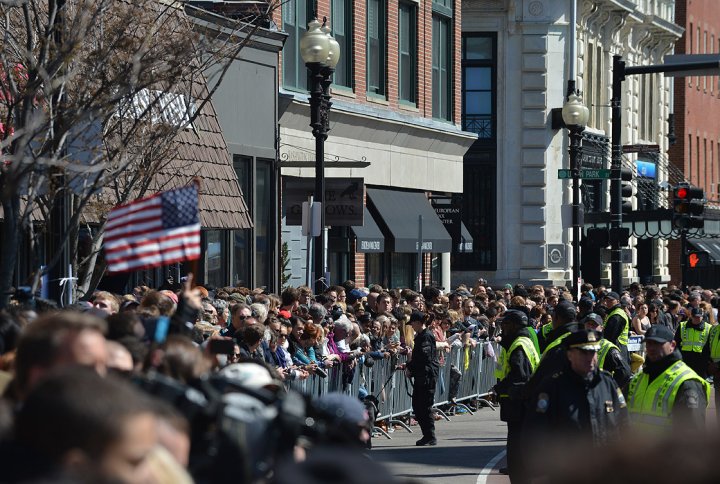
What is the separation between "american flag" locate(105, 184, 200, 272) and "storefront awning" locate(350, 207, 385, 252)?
22.1 meters

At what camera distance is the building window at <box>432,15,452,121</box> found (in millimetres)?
36281

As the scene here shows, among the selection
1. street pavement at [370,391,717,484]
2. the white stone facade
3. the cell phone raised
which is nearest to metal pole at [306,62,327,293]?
street pavement at [370,391,717,484]

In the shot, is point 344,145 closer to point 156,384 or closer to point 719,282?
point 156,384

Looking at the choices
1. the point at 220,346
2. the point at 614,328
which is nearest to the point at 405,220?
the point at 614,328

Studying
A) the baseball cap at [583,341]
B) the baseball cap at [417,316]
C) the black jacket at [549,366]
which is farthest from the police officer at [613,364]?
the baseball cap at [417,316]

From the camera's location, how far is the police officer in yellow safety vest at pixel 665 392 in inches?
413

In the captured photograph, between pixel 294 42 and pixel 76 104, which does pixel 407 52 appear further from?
pixel 76 104

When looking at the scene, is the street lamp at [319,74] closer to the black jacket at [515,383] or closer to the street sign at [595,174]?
the black jacket at [515,383]

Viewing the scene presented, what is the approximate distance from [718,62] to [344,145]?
9.20 m

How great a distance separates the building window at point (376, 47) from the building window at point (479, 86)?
584 inches

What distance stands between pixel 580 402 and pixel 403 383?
9.80 m

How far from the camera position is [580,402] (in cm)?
1052

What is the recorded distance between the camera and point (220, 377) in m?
5.26

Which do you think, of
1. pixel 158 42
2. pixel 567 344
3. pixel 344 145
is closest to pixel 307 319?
pixel 158 42
